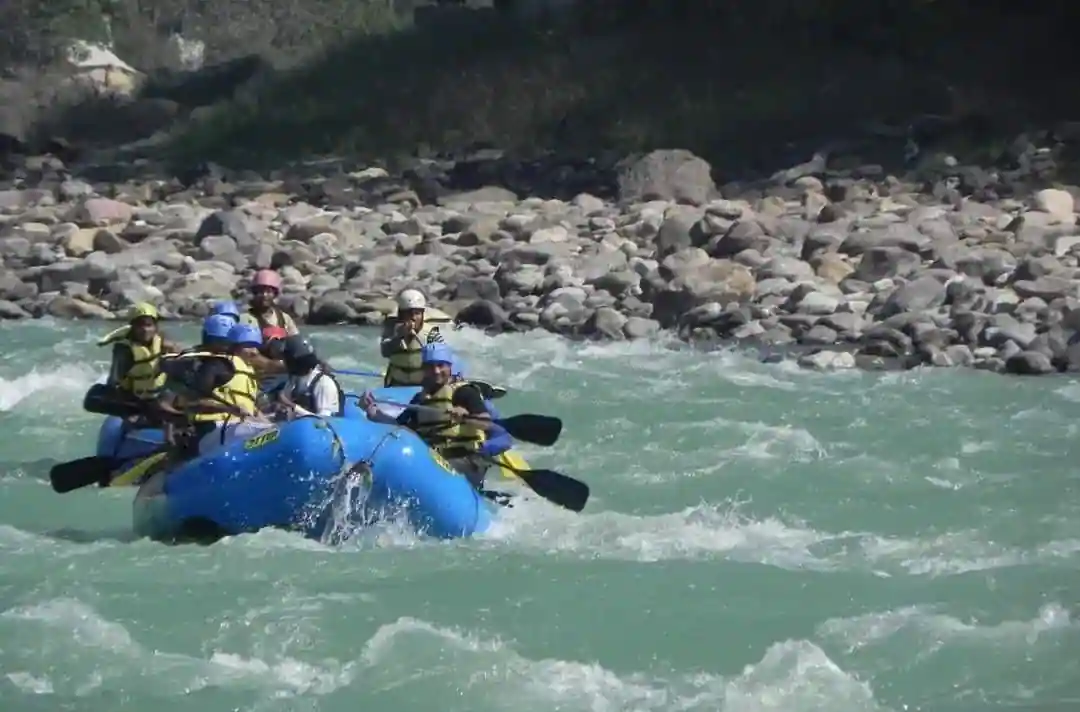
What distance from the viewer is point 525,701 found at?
6453mm

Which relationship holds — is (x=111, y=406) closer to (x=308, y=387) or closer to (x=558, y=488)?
(x=308, y=387)

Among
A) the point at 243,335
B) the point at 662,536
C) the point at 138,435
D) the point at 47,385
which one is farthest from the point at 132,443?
the point at 47,385

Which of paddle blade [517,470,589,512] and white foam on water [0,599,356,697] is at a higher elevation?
white foam on water [0,599,356,697]

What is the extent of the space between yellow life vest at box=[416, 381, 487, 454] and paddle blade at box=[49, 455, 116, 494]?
5.01ft

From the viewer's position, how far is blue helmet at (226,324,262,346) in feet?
29.7

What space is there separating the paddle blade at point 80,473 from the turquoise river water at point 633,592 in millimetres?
192

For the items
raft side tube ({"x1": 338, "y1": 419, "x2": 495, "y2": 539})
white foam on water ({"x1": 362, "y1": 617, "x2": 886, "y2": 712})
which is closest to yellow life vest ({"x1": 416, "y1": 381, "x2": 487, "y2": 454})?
raft side tube ({"x1": 338, "y1": 419, "x2": 495, "y2": 539})

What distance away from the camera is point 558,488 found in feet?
29.0

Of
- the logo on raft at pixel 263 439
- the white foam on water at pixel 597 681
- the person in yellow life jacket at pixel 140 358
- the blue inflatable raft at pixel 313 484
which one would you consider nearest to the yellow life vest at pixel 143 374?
the person in yellow life jacket at pixel 140 358

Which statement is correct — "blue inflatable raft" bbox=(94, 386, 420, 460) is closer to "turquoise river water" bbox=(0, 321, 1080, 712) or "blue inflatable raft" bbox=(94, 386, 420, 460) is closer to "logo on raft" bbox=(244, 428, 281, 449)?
"turquoise river water" bbox=(0, 321, 1080, 712)

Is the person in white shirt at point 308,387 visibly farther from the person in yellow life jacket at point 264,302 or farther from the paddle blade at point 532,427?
the person in yellow life jacket at point 264,302

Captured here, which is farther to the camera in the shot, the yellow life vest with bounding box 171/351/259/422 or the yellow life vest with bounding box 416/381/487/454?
the yellow life vest with bounding box 416/381/487/454

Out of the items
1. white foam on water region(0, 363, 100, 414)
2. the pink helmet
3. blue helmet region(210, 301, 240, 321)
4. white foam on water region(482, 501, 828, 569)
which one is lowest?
white foam on water region(0, 363, 100, 414)

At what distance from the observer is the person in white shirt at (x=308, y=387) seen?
880 centimetres
